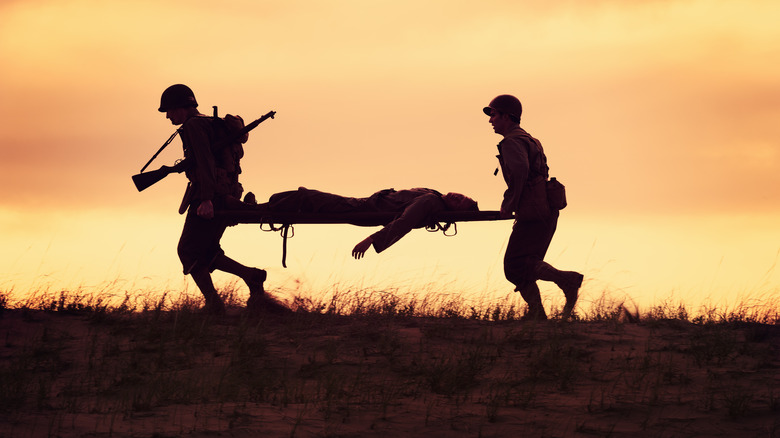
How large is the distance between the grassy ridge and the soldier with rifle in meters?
0.41

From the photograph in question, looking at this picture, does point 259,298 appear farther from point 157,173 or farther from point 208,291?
point 157,173

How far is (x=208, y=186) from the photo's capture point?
31.4 ft

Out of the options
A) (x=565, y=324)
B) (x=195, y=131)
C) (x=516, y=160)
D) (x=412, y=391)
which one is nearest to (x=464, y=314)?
(x=565, y=324)

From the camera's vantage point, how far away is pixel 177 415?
6.86 m

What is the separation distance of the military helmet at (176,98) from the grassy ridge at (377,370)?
6.93 feet

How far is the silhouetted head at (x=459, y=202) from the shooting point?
931 centimetres

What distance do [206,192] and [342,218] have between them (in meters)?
1.44

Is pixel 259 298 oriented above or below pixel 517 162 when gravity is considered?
below

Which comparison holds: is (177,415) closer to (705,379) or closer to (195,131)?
(195,131)

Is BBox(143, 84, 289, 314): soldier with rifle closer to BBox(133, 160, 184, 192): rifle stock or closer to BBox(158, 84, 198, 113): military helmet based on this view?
BBox(158, 84, 198, 113): military helmet

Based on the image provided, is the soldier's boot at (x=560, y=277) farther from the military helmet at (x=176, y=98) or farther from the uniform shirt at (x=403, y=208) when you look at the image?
the military helmet at (x=176, y=98)

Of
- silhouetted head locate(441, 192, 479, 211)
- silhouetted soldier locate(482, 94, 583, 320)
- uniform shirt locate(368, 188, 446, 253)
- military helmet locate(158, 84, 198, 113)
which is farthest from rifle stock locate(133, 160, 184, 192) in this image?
silhouetted soldier locate(482, 94, 583, 320)

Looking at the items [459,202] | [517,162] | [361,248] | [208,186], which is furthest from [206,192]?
[517,162]

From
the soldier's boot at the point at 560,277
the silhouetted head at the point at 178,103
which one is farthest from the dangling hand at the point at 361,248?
the silhouetted head at the point at 178,103
